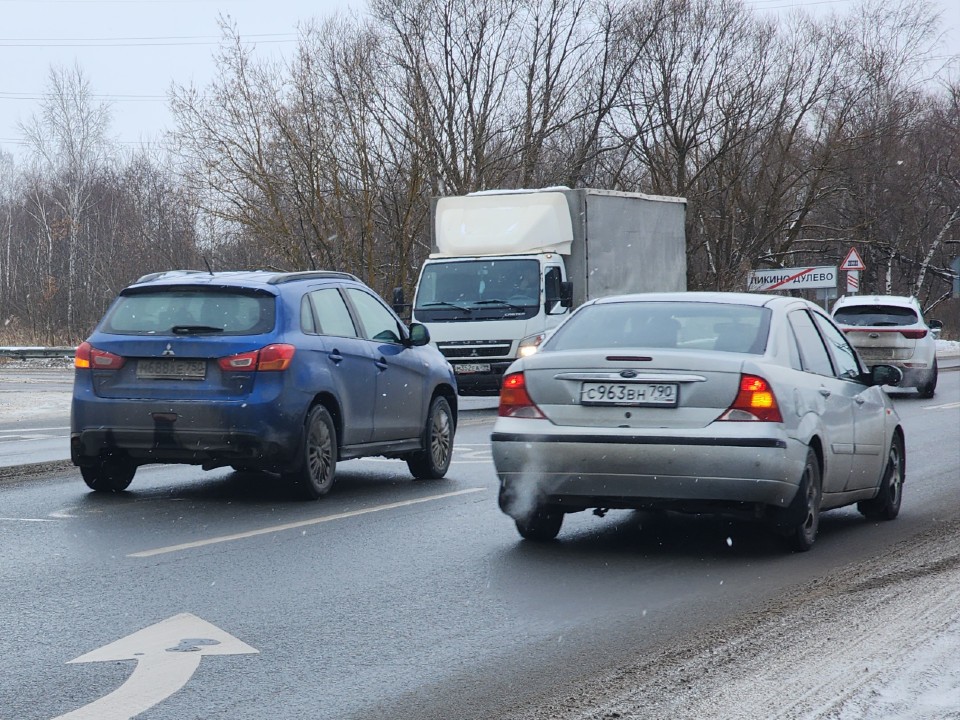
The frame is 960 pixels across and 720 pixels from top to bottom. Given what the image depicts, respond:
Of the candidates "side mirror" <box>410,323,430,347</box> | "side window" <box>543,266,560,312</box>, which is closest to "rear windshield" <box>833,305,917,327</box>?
"side window" <box>543,266,560,312</box>

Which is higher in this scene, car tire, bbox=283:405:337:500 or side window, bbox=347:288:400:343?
side window, bbox=347:288:400:343

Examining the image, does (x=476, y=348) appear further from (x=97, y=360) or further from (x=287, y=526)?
(x=287, y=526)

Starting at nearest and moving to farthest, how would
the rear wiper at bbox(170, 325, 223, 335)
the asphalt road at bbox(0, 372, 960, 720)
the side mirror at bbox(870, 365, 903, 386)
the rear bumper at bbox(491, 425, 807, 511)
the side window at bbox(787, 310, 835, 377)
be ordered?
the asphalt road at bbox(0, 372, 960, 720), the rear bumper at bbox(491, 425, 807, 511), the side window at bbox(787, 310, 835, 377), the side mirror at bbox(870, 365, 903, 386), the rear wiper at bbox(170, 325, 223, 335)

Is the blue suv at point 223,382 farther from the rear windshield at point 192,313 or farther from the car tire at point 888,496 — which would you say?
the car tire at point 888,496

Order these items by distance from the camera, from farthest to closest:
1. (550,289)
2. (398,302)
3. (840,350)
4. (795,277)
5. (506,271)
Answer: (795,277) → (398,302) → (506,271) → (550,289) → (840,350)

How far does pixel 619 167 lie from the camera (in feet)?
152

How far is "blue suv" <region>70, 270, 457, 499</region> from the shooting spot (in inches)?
399

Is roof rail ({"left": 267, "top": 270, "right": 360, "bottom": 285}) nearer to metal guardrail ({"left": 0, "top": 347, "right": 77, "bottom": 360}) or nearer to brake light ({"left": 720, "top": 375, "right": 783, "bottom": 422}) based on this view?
brake light ({"left": 720, "top": 375, "right": 783, "bottom": 422})

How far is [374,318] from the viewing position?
12062 millimetres

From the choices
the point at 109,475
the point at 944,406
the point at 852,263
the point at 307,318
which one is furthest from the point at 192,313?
the point at 852,263

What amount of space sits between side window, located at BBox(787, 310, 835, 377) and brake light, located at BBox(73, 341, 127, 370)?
478 centimetres

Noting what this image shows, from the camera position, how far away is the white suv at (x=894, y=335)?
25.4 meters

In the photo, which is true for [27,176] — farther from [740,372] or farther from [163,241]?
[740,372]

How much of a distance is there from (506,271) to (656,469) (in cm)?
1461
